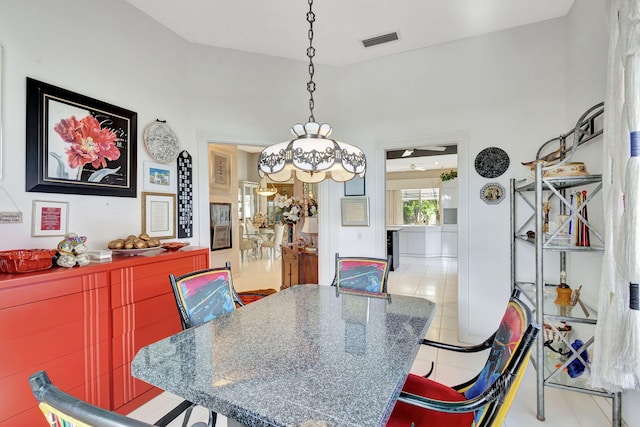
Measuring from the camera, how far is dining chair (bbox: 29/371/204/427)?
542 mm

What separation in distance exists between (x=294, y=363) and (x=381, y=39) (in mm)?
3200

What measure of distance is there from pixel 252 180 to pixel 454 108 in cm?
694

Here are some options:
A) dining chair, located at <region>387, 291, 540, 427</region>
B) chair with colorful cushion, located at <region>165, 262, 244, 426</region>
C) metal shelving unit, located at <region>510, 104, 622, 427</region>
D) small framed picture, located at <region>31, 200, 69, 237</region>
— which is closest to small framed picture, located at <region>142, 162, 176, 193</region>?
small framed picture, located at <region>31, 200, 69, 237</region>

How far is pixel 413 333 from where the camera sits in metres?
1.46

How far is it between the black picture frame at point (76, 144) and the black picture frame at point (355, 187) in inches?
87.6

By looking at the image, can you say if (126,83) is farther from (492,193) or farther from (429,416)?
(492,193)

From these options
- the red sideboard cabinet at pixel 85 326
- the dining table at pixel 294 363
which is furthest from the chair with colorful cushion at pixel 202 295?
the red sideboard cabinet at pixel 85 326

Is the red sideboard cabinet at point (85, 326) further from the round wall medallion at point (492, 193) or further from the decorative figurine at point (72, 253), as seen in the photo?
the round wall medallion at point (492, 193)

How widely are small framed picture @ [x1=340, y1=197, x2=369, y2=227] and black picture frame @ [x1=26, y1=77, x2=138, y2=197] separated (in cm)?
222

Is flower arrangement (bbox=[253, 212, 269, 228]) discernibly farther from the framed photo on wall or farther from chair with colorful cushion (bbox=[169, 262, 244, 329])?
chair with colorful cushion (bbox=[169, 262, 244, 329])

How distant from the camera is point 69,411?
58 centimetres

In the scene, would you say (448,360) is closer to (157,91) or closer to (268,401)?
(268,401)

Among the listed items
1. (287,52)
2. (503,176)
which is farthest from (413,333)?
(287,52)

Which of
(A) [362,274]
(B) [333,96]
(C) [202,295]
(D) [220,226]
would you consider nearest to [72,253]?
(C) [202,295]
